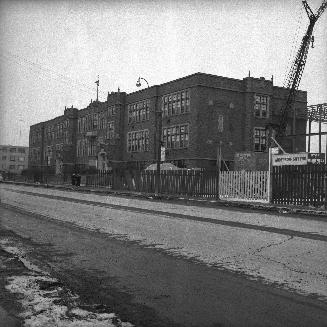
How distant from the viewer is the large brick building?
43.0 metres

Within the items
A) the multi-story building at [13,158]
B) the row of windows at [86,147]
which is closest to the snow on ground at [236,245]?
the row of windows at [86,147]

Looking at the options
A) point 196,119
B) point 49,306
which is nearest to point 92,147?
point 196,119

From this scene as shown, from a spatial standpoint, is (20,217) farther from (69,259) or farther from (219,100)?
(219,100)

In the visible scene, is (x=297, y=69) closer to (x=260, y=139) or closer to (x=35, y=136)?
(x=260, y=139)

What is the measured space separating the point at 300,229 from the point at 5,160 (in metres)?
146

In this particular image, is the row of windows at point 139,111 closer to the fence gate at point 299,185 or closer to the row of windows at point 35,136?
the fence gate at point 299,185

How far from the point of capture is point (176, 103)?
151ft

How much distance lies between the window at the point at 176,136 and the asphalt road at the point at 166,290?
1413 inches

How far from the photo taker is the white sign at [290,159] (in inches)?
781

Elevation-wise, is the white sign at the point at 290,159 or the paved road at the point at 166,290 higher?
the white sign at the point at 290,159

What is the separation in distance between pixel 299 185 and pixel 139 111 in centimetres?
3510

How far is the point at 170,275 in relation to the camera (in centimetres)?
605

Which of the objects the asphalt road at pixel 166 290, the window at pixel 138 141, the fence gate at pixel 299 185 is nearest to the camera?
the asphalt road at pixel 166 290

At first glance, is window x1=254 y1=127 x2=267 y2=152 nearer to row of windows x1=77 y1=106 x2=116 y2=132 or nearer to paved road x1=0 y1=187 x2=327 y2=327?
row of windows x1=77 y1=106 x2=116 y2=132
